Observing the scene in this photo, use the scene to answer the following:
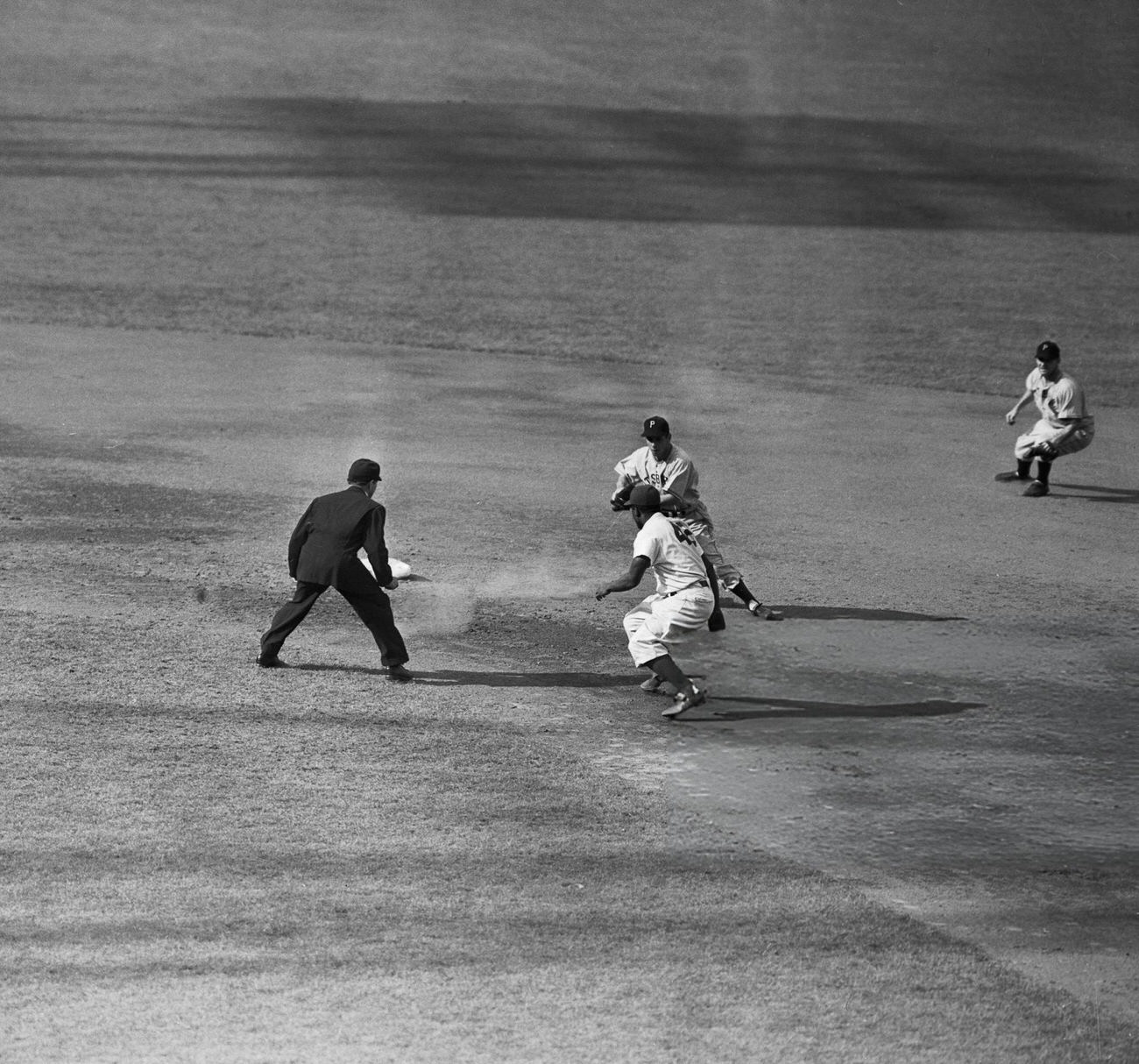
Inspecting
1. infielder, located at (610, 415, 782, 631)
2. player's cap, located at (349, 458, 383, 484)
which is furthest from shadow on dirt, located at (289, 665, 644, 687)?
player's cap, located at (349, 458, 383, 484)

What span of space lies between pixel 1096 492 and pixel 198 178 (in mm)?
24282

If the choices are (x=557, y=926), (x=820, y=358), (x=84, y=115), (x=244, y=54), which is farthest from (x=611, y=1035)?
(x=244, y=54)

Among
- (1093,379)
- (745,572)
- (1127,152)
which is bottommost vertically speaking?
(745,572)

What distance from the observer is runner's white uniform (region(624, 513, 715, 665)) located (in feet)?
36.7

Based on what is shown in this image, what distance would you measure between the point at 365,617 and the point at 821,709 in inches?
131

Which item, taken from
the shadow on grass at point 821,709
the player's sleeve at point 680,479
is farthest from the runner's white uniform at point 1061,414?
the shadow on grass at point 821,709

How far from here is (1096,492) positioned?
19.3 m

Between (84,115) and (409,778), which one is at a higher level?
(84,115)

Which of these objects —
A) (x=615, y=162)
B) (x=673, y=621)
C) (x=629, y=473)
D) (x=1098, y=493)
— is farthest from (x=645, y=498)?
(x=615, y=162)

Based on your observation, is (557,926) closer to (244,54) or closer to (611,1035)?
(611,1035)

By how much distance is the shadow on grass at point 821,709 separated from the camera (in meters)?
11.5

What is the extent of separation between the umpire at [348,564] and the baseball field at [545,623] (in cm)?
36

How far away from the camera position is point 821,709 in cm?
1165

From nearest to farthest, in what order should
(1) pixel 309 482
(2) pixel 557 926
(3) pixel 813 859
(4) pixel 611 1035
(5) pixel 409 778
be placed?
(4) pixel 611 1035
(2) pixel 557 926
(3) pixel 813 859
(5) pixel 409 778
(1) pixel 309 482
